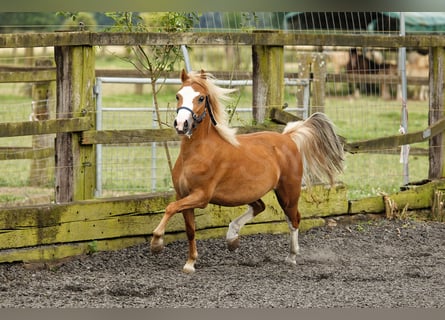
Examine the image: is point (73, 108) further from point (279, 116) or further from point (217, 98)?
point (279, 116)

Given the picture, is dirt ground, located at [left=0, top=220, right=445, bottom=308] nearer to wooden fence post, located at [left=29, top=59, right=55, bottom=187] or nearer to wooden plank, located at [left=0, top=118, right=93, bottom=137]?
wooden plank, located at [left=0, top=118, right=93, bottom=137]

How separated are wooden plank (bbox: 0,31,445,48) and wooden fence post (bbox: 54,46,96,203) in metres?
0.12

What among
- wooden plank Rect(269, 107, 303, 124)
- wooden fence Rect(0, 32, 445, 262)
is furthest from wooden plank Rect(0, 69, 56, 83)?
wooden plank Rect(269, 107, 303, 124)

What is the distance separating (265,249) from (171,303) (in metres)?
2.18

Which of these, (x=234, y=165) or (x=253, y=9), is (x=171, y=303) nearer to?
(x=234, y=165)

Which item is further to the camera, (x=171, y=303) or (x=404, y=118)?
(x=404, y=118)

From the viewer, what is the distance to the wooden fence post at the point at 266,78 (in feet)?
22.6

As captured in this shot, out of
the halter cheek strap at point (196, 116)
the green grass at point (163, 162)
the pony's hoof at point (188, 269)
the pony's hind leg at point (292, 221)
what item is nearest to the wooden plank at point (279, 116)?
the green grass at point (163, 162)

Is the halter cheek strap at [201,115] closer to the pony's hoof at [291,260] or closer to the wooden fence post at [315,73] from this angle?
the pony's hoof at [291,260]

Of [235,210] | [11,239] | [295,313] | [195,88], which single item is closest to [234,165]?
[195,88]

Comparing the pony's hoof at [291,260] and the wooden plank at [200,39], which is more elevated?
the wooden plank at [200,39]

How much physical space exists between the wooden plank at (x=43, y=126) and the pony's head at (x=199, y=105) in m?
0.86

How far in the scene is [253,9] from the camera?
1396mm

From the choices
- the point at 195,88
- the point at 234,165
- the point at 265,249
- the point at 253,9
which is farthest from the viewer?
the point at 265,249
